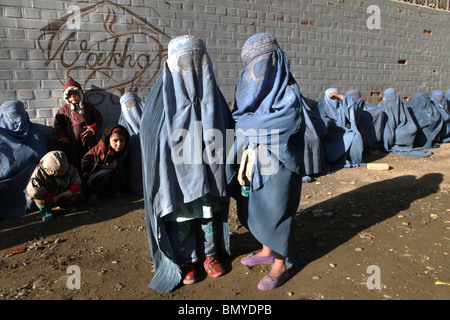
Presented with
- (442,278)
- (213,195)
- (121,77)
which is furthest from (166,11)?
(442,278)

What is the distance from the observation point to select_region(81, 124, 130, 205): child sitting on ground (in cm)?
389

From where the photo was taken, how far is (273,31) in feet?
20.2

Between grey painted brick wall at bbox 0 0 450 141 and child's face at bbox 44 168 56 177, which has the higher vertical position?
grey painted brick wall at bbox 0 0 450 141

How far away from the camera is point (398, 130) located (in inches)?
251

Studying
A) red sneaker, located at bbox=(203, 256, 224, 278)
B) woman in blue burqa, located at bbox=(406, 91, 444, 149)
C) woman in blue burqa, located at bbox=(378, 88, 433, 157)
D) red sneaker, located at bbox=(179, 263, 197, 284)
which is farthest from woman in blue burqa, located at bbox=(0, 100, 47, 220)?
woman in blue burqa, located at bbox=(406, 91, 444, 149)

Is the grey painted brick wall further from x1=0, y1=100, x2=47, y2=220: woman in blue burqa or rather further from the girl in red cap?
x1=0, y1=100, x2=47, y2=220: woman in blue burqa

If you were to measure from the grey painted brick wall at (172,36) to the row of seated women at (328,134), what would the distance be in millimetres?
457

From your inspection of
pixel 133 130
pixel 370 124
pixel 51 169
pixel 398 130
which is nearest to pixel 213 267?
pixel 51 169

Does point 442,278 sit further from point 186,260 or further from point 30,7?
point 30,7

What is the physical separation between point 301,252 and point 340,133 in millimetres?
3498

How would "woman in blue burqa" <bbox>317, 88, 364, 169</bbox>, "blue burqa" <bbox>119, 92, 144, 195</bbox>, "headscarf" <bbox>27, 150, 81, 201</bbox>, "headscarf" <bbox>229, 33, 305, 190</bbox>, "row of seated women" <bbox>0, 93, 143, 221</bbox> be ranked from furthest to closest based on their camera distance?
"woman in blue burqa" <bbox>317, 88, 364, 169</bbox> → "blue burqa" <bbox>119, 92, 144, 195</bbox> → "row of seated women" <bbox>0, 93, 143, 221</bbox> → "headscarf" <bbox>27, 150, 81, 201</bbox> → "headscarf" <bbox>229, 33, 305, 190</bbox>

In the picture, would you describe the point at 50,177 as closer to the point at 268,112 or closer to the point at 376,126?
the point at 268,112

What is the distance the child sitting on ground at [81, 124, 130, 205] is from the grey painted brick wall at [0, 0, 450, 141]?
1045mm

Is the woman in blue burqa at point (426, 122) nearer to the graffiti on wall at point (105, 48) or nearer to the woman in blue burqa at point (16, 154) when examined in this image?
the graffiti on wall at point (105, 48)
